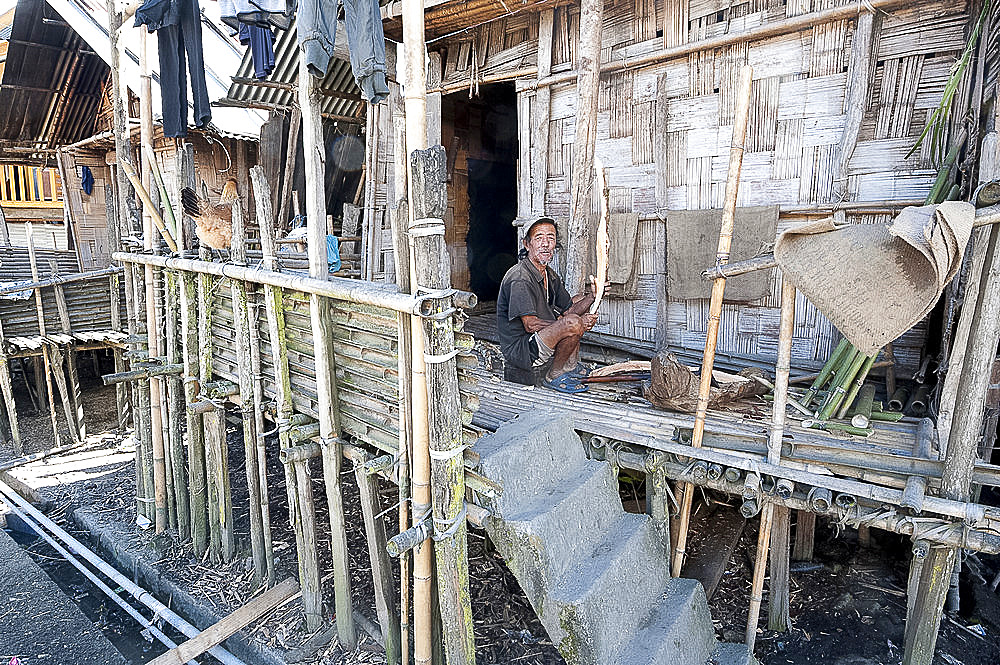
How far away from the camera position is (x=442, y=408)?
3.13 metres

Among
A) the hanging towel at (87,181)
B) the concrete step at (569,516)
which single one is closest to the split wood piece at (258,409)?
the concrete step at (569,516)

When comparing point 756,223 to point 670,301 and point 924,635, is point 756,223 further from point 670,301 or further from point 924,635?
point 924,635

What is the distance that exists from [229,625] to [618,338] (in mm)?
4264

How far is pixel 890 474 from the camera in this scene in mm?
3258

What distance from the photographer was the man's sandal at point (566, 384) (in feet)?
15.9

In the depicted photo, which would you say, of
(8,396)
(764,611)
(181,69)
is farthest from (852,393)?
(8,396)

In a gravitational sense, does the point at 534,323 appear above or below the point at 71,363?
above

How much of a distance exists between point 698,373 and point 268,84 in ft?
22.5

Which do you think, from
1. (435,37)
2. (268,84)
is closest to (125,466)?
(268,84)

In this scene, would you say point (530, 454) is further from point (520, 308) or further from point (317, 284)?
point (317, 284)

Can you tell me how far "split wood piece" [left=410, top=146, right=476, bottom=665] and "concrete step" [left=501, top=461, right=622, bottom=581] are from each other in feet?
1.18

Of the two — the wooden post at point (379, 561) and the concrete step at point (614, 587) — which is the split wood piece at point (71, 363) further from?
the concrete step at point (614, 587)

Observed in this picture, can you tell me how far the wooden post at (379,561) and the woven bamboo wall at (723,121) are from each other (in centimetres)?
292

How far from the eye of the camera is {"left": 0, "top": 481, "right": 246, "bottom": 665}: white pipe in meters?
4.91
